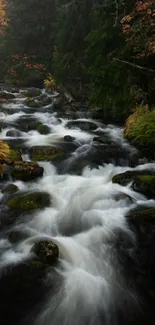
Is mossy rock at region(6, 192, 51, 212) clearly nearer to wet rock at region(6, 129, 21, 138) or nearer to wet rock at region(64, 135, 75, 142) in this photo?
wet rock at region(64, 135, 75, 142)

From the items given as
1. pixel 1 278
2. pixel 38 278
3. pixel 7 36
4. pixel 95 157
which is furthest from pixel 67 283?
pixel 7 36

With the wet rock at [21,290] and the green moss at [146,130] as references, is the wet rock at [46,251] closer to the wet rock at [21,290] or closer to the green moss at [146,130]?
the wet rock at [21,290]

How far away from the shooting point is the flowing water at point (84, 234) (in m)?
4.68

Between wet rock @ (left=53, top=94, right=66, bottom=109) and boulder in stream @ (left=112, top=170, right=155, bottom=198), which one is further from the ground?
boulder in stream @ (left=112, top=170, right=155, bottom=198)

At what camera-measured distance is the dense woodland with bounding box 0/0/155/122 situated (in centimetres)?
967

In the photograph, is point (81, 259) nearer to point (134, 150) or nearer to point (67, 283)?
point (67, 283)

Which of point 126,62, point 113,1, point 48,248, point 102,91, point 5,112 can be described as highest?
point 113,1

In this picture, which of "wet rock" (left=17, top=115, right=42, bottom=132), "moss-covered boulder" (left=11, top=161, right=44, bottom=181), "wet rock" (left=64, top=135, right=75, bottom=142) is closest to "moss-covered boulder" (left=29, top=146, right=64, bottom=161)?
"moss-covered boulder" (left=11, top=161, right=44, bottom=181)

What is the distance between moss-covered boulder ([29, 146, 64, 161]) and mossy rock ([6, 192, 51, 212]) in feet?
8.35

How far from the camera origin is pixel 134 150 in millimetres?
11078

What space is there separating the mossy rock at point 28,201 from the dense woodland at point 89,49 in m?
4.71

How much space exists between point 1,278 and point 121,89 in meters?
7.69

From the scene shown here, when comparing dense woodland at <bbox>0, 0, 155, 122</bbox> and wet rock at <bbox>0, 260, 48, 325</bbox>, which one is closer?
wet rock at <bbox>0, 260, 48, 325</bbox>

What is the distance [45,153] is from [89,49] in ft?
13.8
